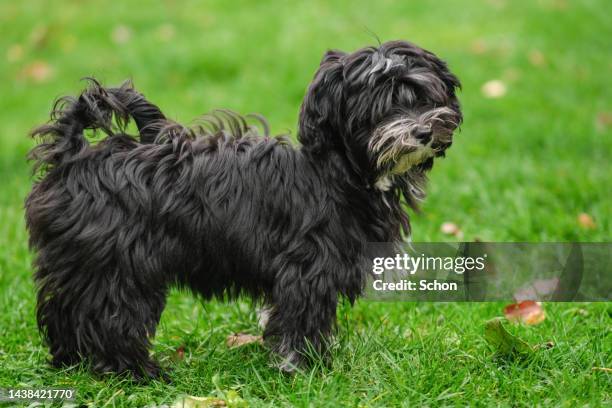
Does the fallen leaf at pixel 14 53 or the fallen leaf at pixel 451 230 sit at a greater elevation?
the fallen leaf at pixel 14 53

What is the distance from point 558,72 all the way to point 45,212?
6.59m

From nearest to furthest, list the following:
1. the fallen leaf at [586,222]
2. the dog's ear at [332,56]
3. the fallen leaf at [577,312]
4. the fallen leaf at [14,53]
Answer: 1. the dog's ear at [332,56]
2. the fallen leaf at [577,312]
3. the fallen leaf at [586,222]
4. the fallen leaf at [14,53]

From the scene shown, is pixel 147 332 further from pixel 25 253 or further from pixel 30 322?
pixel 25 253

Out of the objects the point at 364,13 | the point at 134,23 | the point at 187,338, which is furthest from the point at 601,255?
the point at 134,23

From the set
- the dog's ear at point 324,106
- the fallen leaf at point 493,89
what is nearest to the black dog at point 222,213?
the dog's ear at point 324,106

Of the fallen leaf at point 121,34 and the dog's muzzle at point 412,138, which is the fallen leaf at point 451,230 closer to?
the dog's muzzle at point 412,138

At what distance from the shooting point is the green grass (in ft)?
11.7

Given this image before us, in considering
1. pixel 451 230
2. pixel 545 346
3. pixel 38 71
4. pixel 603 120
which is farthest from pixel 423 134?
pixel 38 71

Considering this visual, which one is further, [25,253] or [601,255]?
[25,253]

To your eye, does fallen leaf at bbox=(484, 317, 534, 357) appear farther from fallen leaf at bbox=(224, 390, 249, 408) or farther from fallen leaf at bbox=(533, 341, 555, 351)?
fallen leaf at bbox=(224, 390, 249, 408)

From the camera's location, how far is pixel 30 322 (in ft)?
14.4

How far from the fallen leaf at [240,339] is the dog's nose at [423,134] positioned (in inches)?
56.2

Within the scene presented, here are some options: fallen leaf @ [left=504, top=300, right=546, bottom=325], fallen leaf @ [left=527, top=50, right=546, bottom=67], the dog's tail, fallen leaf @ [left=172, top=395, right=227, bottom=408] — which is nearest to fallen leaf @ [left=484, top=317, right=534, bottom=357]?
fallen leaf @ [left=504, top=300, right=546, bottom=325]

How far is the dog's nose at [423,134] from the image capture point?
3.27 metres
